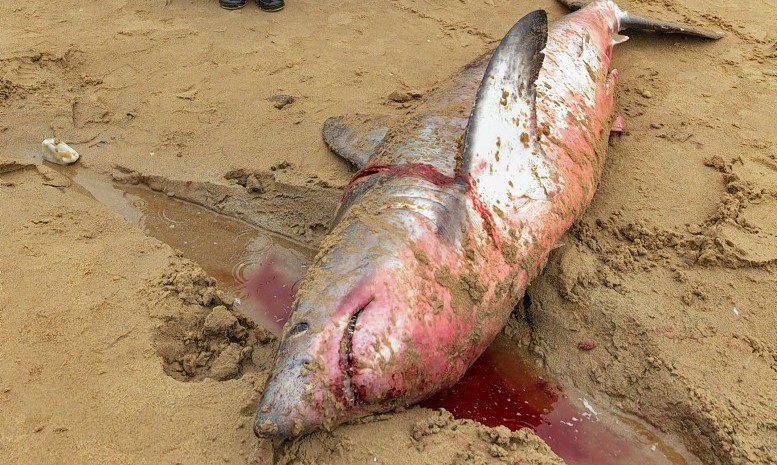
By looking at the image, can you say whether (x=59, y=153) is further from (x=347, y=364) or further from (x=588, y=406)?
A: (x=588, y=406)

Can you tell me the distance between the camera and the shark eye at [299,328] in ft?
7.49

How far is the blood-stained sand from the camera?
242 cm

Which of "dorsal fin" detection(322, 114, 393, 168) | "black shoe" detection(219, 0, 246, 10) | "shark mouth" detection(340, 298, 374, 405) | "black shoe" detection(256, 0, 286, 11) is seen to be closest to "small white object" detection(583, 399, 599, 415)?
"shark mouth" detection(340, 298, 374, 405)

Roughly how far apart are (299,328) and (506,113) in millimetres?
1469

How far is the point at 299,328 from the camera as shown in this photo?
230cm

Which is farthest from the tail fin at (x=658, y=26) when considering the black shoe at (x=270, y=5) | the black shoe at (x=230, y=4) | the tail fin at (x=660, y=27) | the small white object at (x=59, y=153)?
the small white object at (x=59, y=153)

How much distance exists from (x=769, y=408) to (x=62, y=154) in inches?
160

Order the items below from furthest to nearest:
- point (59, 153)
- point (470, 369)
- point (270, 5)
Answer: point (270, 5) → point (59, 153) → point (470, 369)

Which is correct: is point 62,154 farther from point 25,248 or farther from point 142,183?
point 25,248

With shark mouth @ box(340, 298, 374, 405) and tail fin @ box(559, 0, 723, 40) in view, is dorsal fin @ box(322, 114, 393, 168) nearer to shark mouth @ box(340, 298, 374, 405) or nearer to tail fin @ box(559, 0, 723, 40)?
shark mouth @ box(340, 298, 374, 405)

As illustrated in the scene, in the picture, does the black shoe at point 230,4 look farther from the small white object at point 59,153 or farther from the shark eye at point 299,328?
the shark eye at point 299,328

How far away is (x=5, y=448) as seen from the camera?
87.3 inches

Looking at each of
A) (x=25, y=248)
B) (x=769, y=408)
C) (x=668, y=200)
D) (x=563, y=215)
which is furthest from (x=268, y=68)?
(x=769, y=408)

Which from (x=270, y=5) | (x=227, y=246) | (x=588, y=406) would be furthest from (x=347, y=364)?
(x=270, y=5)
